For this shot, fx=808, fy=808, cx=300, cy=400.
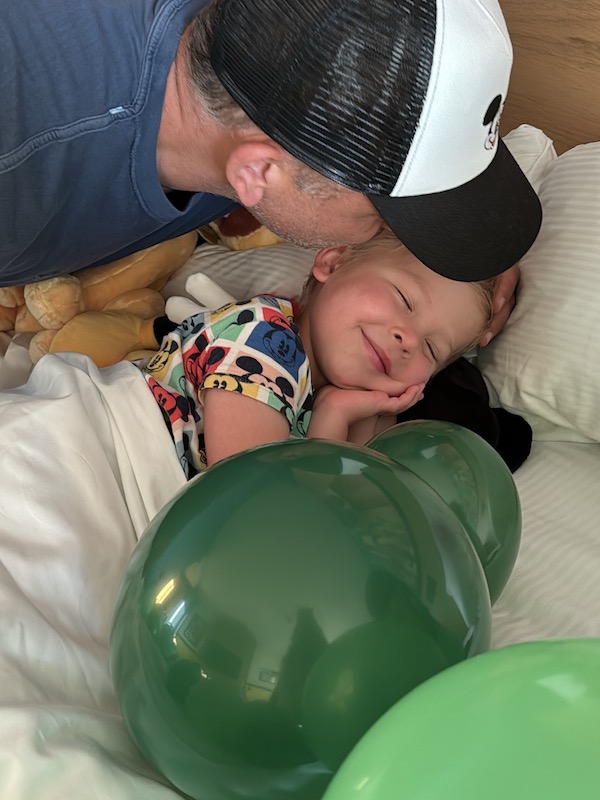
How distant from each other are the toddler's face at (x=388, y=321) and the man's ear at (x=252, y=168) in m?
0.26

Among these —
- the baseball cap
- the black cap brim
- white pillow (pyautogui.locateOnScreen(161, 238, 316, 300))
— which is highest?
the baseball cap

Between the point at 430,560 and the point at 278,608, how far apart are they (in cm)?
13

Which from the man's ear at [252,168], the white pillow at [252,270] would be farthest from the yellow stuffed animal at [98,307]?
the man's ear at [252,168]

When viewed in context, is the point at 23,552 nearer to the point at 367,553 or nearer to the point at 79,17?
the point at 367,553

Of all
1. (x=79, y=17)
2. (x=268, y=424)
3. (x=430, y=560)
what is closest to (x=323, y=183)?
(x=268, y=424)

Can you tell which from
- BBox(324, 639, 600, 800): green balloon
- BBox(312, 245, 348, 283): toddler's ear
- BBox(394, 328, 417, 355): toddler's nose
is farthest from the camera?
BBox(312, 245, 348, 283): toddler's ear

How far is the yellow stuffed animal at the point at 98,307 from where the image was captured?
1.43 m

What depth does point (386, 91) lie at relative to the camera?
0.90 m

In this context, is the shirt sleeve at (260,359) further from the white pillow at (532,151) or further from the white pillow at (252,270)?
the white pillow at (532,151)

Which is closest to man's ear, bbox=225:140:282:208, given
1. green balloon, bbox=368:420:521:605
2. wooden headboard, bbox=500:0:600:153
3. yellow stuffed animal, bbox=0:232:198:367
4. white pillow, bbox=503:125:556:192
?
green balloon, bbox=368:420:521:605

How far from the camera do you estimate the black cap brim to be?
3.29ft

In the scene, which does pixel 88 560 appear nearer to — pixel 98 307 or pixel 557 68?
pixel 98 307

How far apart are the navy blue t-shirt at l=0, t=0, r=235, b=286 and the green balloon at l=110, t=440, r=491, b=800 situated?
666 millimetres

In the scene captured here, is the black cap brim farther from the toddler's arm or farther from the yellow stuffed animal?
the yellow stuffed animal
